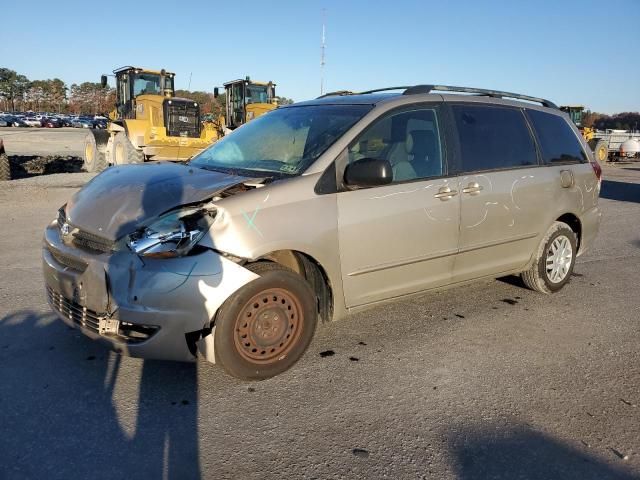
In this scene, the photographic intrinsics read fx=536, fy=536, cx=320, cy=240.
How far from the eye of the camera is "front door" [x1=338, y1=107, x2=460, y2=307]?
3.71 metres

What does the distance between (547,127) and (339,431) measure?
3796mm

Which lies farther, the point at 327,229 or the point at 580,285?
the point at 580,285

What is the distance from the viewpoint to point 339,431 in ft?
9.39

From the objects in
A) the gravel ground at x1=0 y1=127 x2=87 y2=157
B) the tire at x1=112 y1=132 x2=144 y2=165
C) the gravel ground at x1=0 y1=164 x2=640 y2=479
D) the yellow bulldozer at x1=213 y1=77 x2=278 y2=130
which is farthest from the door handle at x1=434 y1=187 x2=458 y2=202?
the gravel ground at x1=0 y1=127 x2=87 y2=157

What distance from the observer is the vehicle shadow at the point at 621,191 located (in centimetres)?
1363

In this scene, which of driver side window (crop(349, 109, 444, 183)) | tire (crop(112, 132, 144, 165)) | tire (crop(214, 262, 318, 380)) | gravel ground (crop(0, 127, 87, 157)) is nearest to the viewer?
tire (crop(214, 262, 318, 380))

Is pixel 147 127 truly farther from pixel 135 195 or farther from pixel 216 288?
pixel 216 288

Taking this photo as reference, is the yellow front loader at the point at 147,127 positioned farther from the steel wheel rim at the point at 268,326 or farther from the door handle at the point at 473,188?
the steel wheel rim at the point at 268,326

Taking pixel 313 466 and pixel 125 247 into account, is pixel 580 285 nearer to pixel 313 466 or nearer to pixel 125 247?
pixel 313 466

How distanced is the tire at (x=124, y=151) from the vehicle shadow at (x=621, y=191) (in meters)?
12.6

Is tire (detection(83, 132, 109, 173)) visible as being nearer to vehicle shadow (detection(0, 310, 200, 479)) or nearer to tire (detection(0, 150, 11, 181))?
tire (detection(0, 150, 11, 181))

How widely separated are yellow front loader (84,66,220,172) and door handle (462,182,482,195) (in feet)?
39.4

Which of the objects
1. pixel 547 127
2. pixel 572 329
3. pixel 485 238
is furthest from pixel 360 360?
pixel 547 127

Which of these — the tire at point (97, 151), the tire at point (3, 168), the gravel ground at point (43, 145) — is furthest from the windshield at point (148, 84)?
the gravel ground at point (43, 145)
